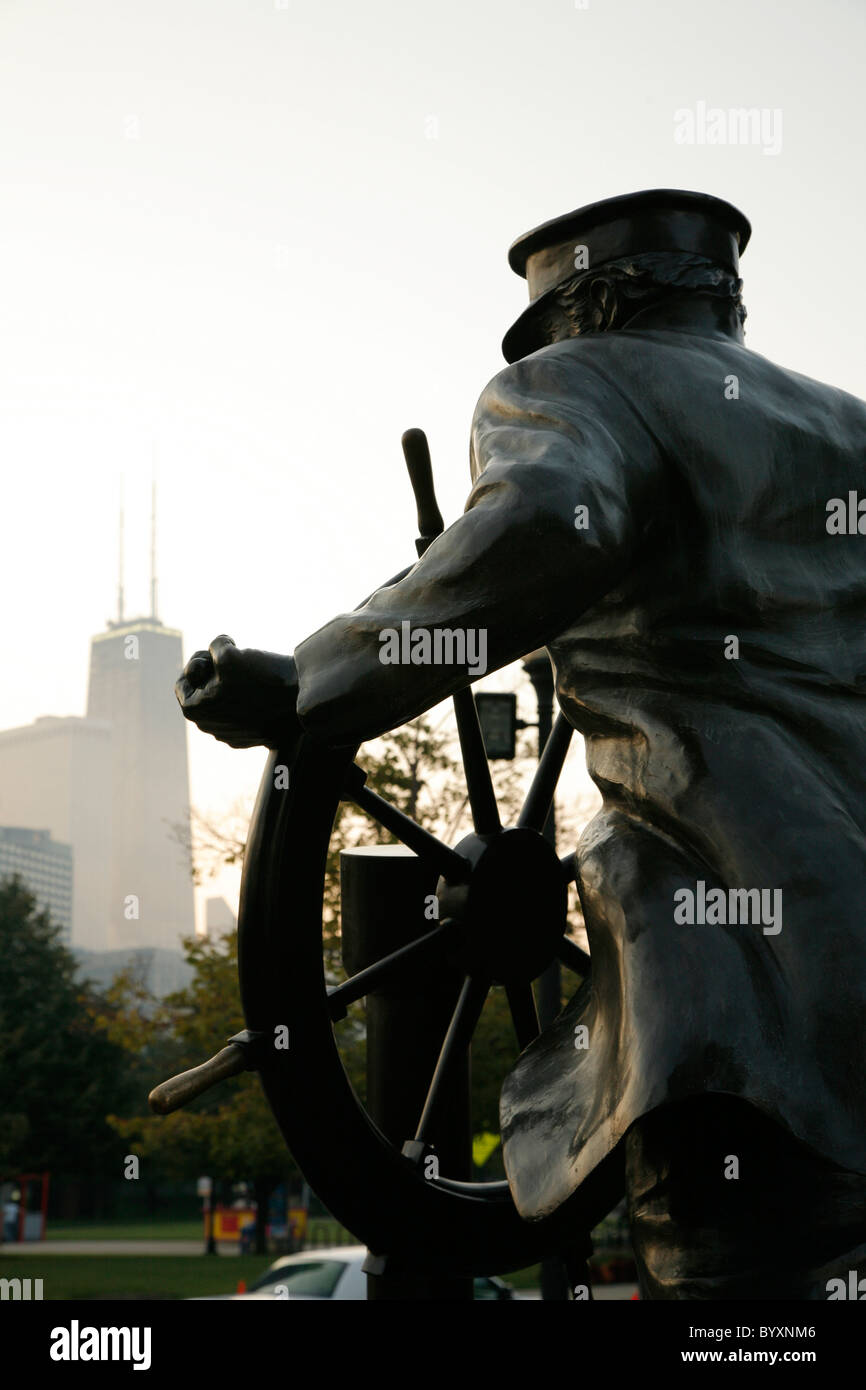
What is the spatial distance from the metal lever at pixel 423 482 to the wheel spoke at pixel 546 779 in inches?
18.5

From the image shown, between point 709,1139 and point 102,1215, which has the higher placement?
point 709,1139

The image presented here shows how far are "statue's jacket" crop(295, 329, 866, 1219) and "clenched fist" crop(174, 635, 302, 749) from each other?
0.59ft

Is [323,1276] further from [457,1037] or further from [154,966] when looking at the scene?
[154,966]

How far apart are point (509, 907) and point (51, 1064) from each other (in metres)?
41.4

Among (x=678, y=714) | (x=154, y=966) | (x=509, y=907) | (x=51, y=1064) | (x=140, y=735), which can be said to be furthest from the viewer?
(x=140, y=735)

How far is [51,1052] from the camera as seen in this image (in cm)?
4203

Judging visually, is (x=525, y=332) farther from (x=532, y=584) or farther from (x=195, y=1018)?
(x=195, y=1018)

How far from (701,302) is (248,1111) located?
18764 millimetres

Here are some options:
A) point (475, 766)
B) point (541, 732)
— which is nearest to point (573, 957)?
point (475, 766)

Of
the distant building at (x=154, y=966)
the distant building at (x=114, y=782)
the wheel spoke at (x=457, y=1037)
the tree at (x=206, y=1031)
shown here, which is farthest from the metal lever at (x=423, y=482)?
the distant building at (x=154, y=966)

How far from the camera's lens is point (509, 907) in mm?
2807

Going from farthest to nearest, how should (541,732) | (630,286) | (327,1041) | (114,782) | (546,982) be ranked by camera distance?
(114,782) < (541,732) < (546,982) < (327,1041) < (630,286)

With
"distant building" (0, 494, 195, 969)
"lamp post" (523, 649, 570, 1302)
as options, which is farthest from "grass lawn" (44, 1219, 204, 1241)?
"lamp post" (523, 649, 570, 1302)

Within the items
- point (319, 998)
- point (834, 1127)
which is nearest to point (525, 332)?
point (319, 998)
